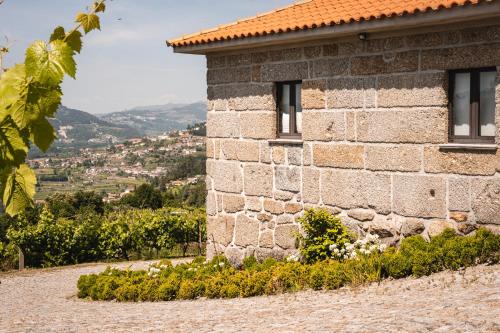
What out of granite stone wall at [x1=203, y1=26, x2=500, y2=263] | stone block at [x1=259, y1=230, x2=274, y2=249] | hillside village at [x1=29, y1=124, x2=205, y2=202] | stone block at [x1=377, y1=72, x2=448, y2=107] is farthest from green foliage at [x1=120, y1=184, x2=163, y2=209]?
stone block at [x1=377, y1=72, x2=448, y2=107]

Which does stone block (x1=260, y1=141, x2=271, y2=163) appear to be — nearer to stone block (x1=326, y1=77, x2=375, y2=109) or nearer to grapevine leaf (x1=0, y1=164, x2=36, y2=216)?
stone block (x1=326, y1=77, x2=375, y2=109)

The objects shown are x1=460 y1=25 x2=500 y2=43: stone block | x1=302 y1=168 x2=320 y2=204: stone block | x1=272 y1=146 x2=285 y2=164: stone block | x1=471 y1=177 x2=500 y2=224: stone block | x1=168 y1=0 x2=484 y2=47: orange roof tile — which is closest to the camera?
x1=460 y1=25 x2=500 y2=43: stone block

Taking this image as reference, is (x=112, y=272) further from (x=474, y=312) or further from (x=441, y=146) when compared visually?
(x=474, y=312)

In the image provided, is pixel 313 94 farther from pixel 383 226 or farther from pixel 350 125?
pixel 383 226

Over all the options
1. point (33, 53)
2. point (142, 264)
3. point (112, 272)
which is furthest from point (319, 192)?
point (142, 264)

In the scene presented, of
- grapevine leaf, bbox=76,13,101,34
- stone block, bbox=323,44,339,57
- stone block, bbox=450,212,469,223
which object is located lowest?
stone block, bbox=450,212,469,223

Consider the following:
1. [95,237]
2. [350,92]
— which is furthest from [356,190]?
[95,237]

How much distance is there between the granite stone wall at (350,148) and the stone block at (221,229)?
0.02m

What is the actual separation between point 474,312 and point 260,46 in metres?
6.37

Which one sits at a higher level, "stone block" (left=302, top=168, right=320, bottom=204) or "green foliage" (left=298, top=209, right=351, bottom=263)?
"stone block" (left=302, top=168, right=320, bottom=204)

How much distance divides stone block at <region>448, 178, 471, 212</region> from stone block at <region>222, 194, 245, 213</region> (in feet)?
12.9

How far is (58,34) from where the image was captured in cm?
268

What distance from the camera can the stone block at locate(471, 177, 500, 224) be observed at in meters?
7.95

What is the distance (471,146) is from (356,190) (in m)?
1.92
